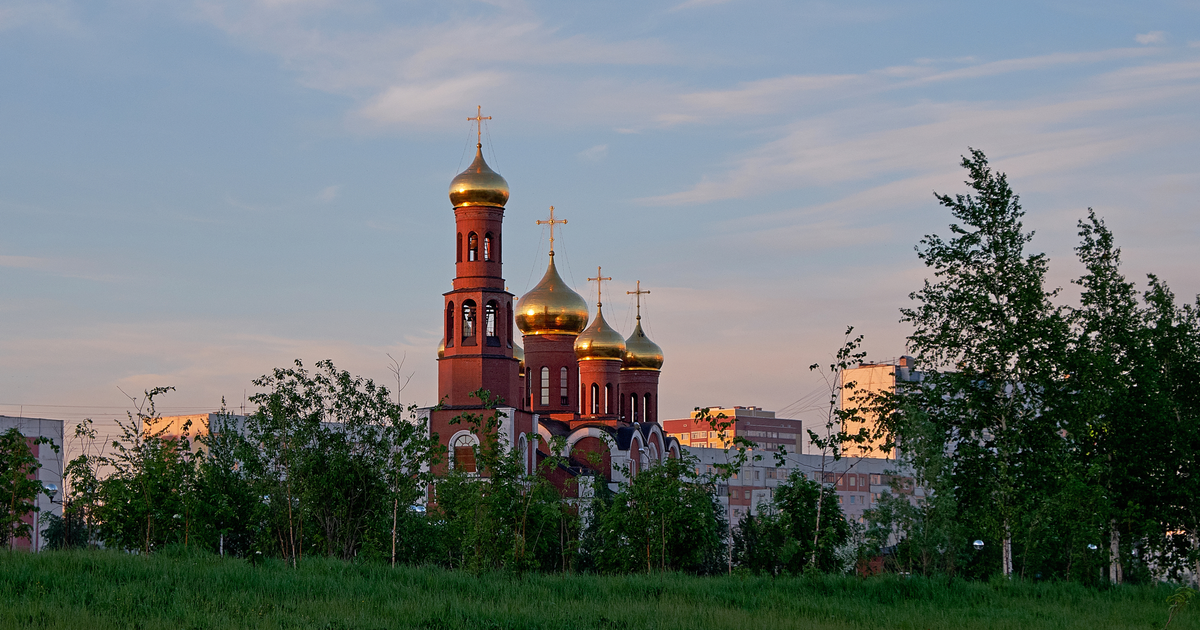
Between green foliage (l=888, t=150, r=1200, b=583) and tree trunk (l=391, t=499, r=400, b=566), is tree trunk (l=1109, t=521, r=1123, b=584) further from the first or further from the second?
tree trunk (l=391, t=499, r=400, b=566)

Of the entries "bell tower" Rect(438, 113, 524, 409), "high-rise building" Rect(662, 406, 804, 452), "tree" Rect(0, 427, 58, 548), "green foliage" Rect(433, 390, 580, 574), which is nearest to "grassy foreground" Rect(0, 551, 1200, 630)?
"green foliage" Rect(433, 390, 580, 574)

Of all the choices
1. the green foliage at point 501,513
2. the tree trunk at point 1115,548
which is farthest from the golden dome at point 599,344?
the green foliage at point 501,513

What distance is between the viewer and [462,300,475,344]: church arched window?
38062mm

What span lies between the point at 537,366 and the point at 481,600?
34.7 meters

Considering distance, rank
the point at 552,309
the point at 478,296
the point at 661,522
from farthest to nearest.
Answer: the point at 552,309
the point at 478,296
the point at 661,522

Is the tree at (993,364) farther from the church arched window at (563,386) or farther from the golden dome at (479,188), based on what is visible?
the church arched window at (563,386)

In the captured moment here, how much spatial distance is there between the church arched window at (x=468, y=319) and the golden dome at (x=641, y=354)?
17.4 meters

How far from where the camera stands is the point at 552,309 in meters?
46.4

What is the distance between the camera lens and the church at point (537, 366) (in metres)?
37.6

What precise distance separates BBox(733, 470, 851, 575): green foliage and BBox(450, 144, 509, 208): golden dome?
2121 cm

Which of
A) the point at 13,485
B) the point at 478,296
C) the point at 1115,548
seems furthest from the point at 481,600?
the point at 478,296

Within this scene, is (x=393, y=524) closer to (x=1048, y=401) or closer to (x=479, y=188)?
(x=1048, y=401)

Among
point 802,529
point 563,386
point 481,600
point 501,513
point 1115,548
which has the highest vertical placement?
point 563,386

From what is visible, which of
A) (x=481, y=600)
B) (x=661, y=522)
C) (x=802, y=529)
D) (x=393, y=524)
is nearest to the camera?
(x=481, y=600)
